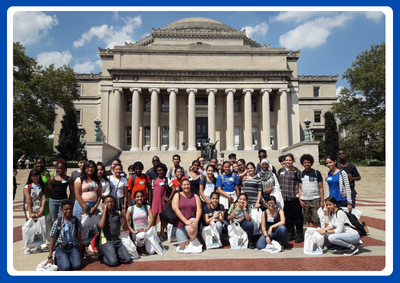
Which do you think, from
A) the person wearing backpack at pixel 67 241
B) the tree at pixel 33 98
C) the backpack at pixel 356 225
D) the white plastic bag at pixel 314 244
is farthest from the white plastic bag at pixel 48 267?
the tree at pixel 33 98

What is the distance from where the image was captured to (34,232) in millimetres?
6992

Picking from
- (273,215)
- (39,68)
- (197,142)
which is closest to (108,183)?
(273,215)

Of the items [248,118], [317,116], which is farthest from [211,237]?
[317,116]

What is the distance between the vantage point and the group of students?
21.2 ft

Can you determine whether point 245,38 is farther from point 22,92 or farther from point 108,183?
point 108,183

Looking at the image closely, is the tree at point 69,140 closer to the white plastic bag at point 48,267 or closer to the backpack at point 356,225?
the white plastic bag at point 48,267

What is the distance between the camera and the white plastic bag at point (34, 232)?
6889mm

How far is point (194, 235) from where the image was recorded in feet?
22.9

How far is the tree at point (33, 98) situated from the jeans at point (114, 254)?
2619 centimetres

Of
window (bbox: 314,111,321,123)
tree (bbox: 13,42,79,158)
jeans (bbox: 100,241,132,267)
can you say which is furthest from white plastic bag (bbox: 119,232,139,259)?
window (bbox: 314,111,321,123)

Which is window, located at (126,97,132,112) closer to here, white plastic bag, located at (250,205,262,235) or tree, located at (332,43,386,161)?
tree, located at (332,43,386,161)

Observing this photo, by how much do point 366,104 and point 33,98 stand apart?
3590 cm

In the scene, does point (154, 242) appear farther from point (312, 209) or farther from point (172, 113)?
point (172, 113)
